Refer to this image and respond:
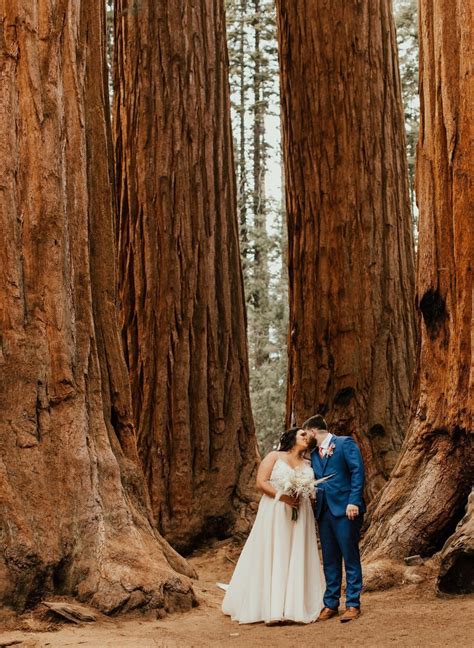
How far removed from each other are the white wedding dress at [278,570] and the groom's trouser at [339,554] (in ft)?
0.72

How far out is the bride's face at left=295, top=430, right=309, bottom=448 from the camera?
25.9 feet

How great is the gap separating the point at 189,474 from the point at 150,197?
292 cm

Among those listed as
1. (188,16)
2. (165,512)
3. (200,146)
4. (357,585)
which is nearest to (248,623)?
(357,585)

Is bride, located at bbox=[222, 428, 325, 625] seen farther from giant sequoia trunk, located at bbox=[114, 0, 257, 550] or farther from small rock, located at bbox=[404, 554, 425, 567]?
giant sequoia trunk, located at bbox=[114, 0, 257, 550]

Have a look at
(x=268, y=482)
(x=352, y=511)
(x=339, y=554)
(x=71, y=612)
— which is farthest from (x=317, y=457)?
(x=71, y=612)

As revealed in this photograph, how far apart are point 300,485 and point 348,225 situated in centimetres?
486

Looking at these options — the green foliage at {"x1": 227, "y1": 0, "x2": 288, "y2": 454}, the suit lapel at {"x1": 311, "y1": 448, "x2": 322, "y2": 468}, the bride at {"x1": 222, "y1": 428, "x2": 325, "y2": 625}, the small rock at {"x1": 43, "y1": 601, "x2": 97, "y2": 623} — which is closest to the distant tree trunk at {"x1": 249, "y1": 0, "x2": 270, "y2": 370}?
the green foliage at {"x1": 227, "y1": 0, "x2": 288, "y2": 454}

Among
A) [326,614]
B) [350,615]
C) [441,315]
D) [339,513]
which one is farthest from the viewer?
[441,315]

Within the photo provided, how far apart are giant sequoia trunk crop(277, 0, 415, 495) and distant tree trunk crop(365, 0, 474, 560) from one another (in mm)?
2765

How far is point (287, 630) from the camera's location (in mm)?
7445

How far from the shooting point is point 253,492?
11.2 m

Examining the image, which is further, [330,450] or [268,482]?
[268,482]

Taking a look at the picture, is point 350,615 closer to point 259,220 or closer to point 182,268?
point 182,268

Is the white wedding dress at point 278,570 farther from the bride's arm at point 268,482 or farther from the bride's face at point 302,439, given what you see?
the bride's face at point 302,439
